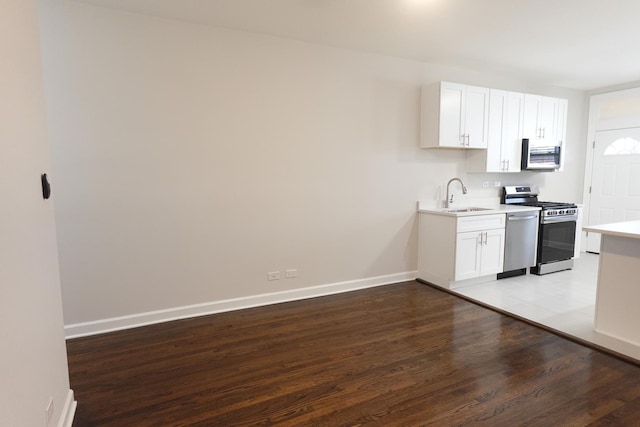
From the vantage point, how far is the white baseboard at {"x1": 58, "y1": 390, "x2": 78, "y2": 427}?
6.15 feet

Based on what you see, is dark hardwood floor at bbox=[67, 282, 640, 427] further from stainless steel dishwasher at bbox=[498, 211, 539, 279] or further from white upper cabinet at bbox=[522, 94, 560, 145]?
white upper cabinet at bbox=[522, 94, 560, 145]

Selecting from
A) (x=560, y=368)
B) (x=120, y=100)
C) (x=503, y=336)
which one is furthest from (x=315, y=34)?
(x=560, y=368)

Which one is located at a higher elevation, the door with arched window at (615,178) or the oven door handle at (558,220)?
the door with arched window at (615,178)

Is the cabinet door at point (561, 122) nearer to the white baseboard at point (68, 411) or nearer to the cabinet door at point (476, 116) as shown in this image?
the cabinet door at point (476, 116)

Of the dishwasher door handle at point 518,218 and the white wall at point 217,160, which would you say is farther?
the dishwasher door handle at point 518,218

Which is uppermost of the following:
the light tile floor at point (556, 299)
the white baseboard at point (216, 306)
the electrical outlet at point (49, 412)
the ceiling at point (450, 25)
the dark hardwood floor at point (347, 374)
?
the ceiling at point (450, 25)

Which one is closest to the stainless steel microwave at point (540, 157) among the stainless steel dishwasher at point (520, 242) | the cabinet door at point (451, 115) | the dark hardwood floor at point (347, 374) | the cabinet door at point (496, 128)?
the cabinet door at point (496, 128)

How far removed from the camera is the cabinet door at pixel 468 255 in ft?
13.7

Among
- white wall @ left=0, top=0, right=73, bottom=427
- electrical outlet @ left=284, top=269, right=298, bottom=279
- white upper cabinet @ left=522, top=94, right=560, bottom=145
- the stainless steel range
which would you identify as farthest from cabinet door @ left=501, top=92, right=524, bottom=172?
white wall @ left=0, top=0, right=73, bottom=427

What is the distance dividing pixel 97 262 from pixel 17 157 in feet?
6.32

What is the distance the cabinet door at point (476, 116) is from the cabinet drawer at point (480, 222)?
0.93 m

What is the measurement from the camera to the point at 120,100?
3.06m

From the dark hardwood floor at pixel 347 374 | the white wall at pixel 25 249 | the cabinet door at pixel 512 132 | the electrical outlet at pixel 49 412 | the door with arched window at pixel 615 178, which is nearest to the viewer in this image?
the white wall at pixel 25 249

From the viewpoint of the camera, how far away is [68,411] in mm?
1968
